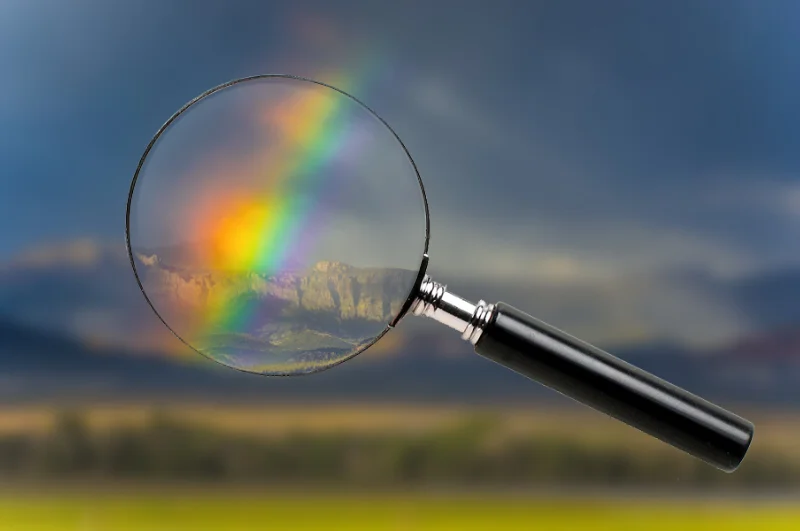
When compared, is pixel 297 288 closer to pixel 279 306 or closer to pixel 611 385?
pixel 279 306

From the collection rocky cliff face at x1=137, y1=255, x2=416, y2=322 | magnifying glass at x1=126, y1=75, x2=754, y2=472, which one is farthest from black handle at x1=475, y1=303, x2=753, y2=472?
rocky cliff face at x1=137, y1=255, x2=416, y2=322

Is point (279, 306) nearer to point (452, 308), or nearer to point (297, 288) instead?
point (297, 288)

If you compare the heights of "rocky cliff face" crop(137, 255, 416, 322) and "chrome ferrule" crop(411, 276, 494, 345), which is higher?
"chrome ferrule" crop(411, 276, 494, 345)

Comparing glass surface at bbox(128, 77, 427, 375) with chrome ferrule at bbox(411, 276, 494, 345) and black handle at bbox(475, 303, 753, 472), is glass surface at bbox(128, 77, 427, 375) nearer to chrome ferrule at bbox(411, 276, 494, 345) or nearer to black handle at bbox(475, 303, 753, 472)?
chrome ferrule at bbox(411, 276, 494, 345)

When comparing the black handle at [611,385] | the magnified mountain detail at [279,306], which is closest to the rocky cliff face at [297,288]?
the magnified mountain detail at [279,306]

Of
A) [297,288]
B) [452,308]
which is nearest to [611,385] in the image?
[452,308]

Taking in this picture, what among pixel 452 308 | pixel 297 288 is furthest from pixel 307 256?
pixel 452 308
